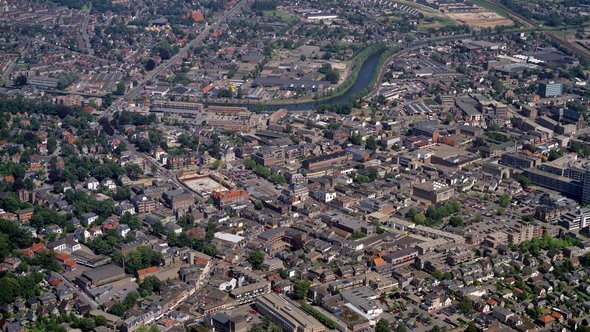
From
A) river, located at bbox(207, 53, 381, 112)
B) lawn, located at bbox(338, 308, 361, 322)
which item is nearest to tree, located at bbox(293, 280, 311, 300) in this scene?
lawn, located at bbox(338, 308, 361, 322)

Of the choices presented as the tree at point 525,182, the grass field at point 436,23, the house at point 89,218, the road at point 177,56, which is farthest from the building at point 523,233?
the grass field at point 436,23

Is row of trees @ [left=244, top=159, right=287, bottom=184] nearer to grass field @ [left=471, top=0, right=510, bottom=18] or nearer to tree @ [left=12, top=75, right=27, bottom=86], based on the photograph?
tree @ [left=12, top=75, right=27, bottom=86]

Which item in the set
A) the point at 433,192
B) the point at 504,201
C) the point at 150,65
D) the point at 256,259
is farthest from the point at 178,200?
the point at 150,65

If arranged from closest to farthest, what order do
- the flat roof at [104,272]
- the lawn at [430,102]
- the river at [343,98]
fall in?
1. the flat roof at [104,272]
2. the lawn at [430,102]
3. the river at [343,98]

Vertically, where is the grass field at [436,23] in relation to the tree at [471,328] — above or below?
below

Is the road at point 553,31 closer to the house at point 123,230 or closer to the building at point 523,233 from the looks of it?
the building at point 523,233

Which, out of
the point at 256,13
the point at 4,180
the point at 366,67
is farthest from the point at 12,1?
the point at 4,180

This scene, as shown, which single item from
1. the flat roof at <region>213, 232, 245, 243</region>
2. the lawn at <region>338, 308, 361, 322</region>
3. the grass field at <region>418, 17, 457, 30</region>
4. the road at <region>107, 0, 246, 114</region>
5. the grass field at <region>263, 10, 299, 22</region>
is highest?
the lawn at <region>338, 308, 361, 322</region>
